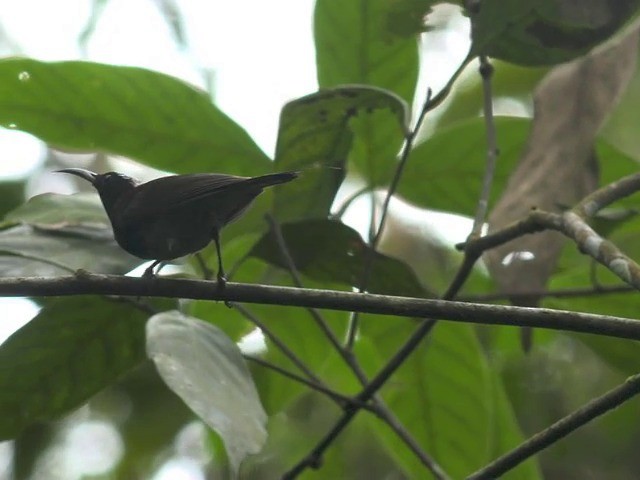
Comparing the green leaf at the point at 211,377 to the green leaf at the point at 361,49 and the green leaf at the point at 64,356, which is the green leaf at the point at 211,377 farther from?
the green leaf at the point at 361,49

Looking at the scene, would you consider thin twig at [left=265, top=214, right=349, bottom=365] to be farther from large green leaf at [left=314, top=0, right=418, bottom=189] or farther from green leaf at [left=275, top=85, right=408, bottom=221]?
large green leaf at [left=314, top=0, right=418, bottom=189]

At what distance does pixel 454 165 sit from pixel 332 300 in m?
1.25

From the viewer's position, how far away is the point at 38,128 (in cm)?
263

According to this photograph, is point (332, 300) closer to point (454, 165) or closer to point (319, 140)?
point (319, 140)

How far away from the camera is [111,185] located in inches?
103

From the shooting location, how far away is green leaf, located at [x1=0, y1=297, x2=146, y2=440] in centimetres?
226

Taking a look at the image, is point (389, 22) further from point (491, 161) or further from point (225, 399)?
point (225, 399)

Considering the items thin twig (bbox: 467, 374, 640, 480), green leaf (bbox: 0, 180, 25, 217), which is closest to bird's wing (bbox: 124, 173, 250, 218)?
thin twig (bbox: 467, 374, 640, 480)

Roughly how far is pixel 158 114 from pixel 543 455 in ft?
9.08

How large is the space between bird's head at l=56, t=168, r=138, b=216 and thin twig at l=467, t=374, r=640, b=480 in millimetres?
1149

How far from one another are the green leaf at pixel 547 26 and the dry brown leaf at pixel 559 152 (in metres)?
0.15

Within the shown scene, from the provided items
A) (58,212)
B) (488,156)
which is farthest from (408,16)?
(58,212)

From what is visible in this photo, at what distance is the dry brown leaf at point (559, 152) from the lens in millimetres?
2311

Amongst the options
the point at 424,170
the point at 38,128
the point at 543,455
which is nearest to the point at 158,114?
the point at 38,128
